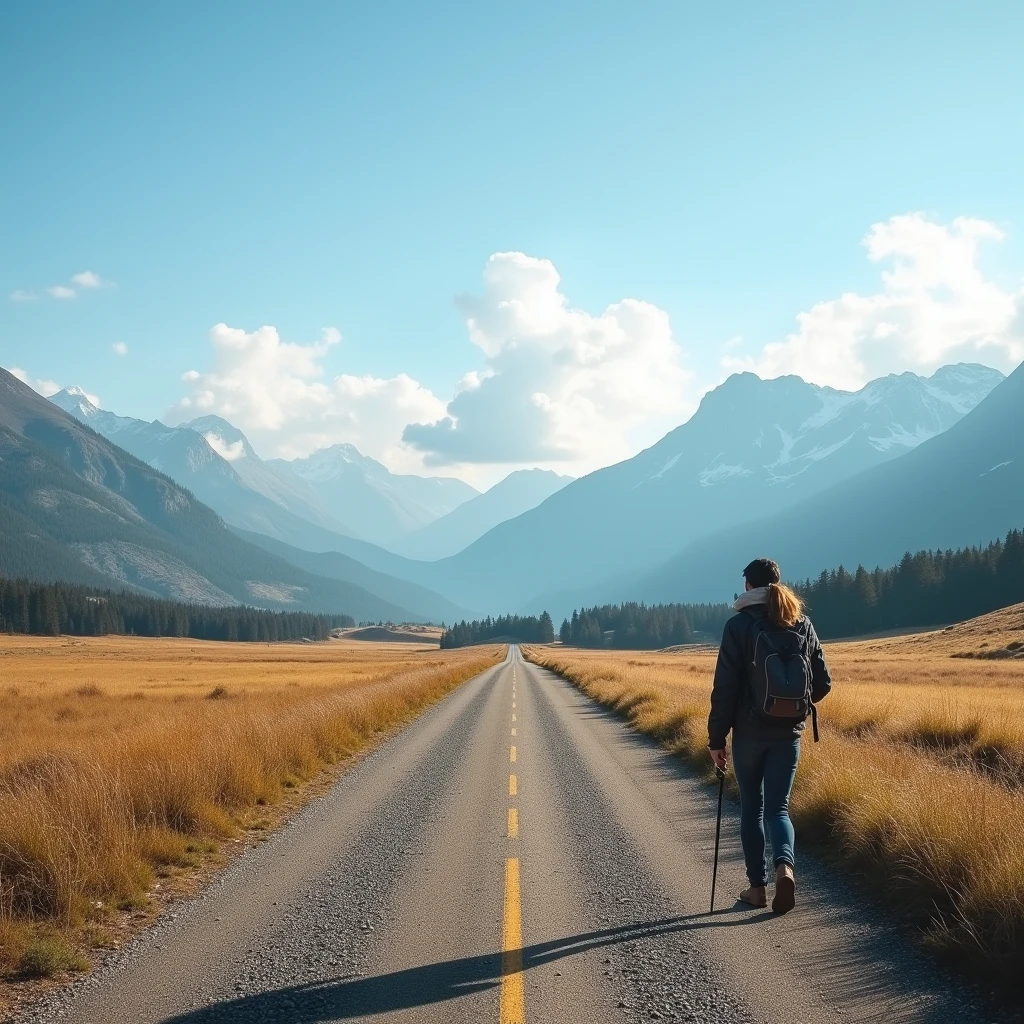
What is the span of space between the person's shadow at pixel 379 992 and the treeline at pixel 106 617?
6039 inches

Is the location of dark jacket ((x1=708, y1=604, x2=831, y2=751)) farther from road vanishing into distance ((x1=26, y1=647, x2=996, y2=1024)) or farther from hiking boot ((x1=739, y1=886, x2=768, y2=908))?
road vanishing into distance ((x1=26, y1=647, x2=996, y2=1024))

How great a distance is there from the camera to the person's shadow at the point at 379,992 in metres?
5.02

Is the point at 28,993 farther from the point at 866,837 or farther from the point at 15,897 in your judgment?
the point at 866,837

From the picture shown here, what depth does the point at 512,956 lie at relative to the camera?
5.95 m

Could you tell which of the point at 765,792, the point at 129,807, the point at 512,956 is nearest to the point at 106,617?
the point at 129,807

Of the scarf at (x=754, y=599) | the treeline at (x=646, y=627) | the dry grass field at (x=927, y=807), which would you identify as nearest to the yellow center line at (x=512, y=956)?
the dry grass field at (x=927, y=807)

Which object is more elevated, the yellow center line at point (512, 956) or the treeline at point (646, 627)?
the yellow center line at point (512, 956)

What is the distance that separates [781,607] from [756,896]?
258 centimetres

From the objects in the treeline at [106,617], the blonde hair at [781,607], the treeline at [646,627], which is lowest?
the treeline at [646,627]

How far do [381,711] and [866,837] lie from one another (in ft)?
51.9

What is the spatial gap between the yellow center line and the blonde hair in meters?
3.42

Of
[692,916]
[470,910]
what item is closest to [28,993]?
[470,910]

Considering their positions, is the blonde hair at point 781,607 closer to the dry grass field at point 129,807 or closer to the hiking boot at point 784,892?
the hiking boot at point 784,892

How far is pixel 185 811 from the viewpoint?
9531mm
